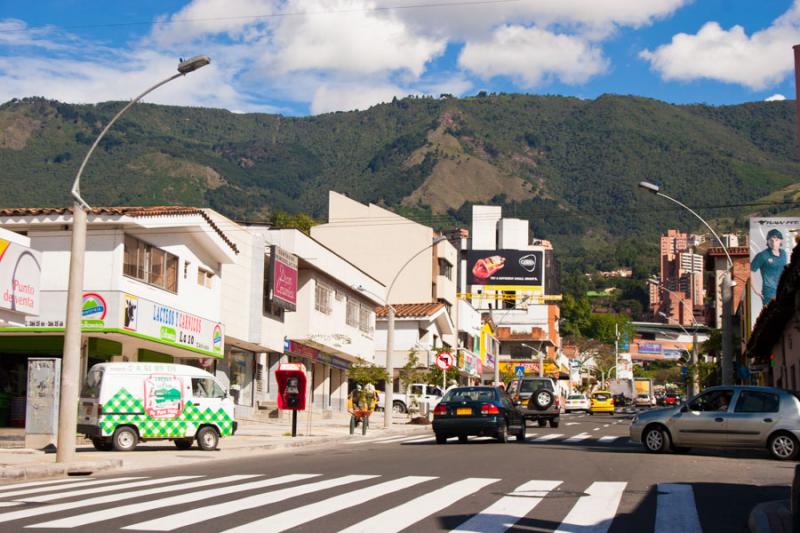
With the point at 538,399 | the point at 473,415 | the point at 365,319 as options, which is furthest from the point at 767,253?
the point at 473,415

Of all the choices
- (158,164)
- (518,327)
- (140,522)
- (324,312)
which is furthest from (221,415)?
(158,164)

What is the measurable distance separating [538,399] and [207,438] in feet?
60.0

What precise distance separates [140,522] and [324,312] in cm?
4008

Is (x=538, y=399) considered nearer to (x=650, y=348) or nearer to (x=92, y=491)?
(x=92, y=491)

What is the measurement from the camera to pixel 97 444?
2361 cm

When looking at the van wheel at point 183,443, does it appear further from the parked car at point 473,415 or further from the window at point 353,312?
the window at point 353,312

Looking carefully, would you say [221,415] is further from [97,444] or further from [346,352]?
[346,352]

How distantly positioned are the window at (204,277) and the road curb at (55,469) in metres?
18.4

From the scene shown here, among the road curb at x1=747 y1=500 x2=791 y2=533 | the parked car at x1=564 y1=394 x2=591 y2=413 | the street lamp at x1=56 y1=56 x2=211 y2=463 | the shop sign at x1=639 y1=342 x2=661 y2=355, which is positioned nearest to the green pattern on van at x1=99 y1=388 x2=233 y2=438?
the street lamp at x1=56 y1=56 x2=211 y2=463

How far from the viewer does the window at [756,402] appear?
21.6m

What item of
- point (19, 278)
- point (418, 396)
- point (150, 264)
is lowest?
point (418, 396)

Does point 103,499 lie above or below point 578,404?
below

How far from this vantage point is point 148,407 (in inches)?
936

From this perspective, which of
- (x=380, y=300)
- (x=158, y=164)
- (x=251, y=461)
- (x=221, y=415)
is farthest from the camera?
(x=158, y=164)
